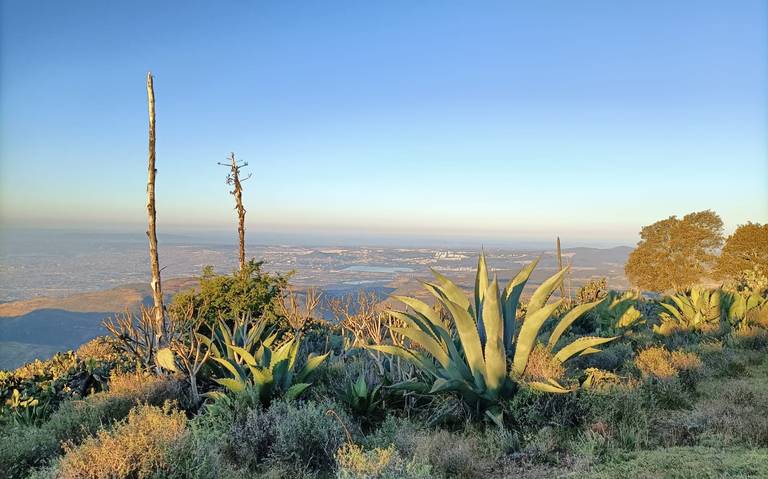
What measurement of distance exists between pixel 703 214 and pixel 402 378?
131 feet

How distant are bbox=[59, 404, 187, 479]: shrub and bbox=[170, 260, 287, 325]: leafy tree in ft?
27.6

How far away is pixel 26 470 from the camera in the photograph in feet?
15.1

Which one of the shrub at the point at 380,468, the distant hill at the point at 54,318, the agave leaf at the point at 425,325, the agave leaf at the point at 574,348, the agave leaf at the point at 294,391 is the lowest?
the distant hill at the point at 54,318

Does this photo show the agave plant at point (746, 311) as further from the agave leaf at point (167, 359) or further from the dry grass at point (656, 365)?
the agave leaf at point (167, 359)

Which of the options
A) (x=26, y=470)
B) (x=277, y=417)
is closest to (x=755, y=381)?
(x=277, y=417)

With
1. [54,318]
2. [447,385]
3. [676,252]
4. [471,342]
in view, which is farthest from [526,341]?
[676,252]

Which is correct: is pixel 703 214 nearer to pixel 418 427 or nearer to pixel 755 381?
pixel 755 381

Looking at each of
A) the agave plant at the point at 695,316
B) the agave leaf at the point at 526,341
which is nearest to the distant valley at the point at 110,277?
the agave plant at the point at 695,316

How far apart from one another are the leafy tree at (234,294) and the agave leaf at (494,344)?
805 centimetres

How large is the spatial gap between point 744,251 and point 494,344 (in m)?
36.3

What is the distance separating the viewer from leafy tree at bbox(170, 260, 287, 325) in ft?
42.0

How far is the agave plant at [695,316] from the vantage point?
415 inches

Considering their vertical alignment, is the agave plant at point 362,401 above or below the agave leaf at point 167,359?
below

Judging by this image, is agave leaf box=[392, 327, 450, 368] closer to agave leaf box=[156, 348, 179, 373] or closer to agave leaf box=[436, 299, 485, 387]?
agave leaf box=[436, 299, 485, 387]
